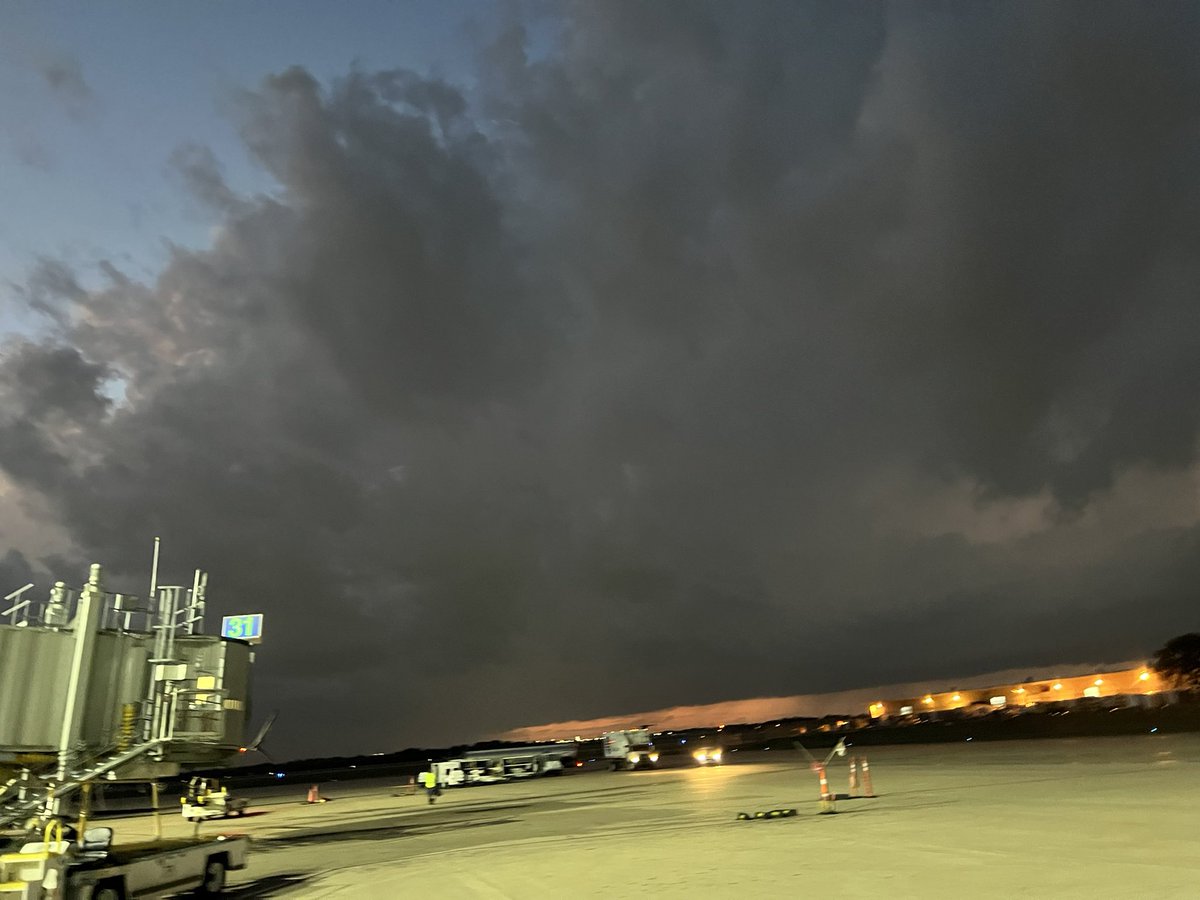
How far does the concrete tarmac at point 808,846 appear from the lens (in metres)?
13.8

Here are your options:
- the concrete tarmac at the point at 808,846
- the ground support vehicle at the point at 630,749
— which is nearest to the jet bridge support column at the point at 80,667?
the concrete tarmac at the point at 808,846

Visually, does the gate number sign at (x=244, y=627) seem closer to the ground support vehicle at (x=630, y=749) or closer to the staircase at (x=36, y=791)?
the staircase at (x=36, y=791)

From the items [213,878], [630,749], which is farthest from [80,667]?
[630,749]

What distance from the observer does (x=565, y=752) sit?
3568 inches

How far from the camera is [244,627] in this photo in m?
22.2

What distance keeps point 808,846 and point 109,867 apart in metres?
13.5

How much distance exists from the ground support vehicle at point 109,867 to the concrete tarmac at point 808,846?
3.49 feet

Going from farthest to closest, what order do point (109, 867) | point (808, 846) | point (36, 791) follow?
point (808, 846)
point (36, 791)
point (109, 867)

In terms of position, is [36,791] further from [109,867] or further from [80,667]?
[109,867]

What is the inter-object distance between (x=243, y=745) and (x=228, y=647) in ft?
8.60

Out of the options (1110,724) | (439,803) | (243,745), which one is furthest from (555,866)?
(1110,724)

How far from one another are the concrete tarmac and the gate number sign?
5805mm

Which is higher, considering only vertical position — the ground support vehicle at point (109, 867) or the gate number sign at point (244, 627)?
the gate number sign at point (244, 627)

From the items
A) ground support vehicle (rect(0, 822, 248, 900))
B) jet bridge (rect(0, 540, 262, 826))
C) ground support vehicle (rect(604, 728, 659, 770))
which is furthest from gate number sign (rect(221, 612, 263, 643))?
ground support vehicle (rect(604, 728, 659, 770))
